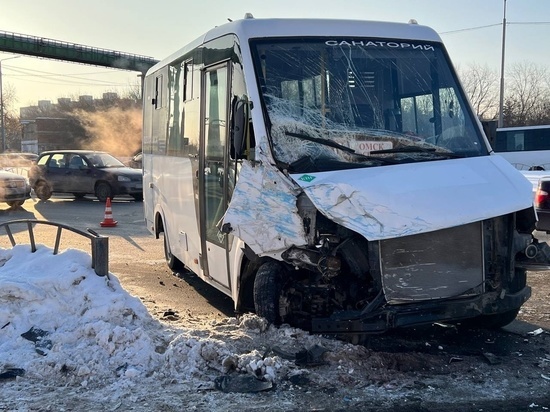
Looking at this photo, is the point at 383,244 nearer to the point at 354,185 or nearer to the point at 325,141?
the point at 354,185

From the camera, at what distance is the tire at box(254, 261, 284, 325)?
5.56 m

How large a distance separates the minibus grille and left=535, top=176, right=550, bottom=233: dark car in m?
6.57

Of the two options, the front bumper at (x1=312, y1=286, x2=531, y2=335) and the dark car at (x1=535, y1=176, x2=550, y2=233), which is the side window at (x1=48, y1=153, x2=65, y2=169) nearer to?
the dark car at (x1=535, y1=176, x2=550, y2=233)

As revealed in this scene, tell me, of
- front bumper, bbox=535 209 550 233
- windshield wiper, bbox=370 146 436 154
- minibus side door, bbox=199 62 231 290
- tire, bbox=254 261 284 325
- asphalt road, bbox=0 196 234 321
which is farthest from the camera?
front bumper, bbox=535 209 550 233

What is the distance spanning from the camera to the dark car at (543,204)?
444 inches

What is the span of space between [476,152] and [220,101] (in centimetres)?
257

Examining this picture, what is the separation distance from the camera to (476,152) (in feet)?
19.9

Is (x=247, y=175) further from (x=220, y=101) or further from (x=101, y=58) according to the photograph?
(x=101, y=58)

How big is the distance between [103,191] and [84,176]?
0.94 metres

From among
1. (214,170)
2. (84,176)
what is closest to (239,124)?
(214,170)

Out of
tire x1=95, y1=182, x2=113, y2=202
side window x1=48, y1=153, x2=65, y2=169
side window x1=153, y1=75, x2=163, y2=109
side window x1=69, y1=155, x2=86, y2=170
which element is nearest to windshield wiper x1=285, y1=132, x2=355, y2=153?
side window x1=153, y1=75, x2=163, y2=109

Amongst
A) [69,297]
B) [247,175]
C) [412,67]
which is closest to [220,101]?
[247,175]

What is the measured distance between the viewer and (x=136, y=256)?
11625mm

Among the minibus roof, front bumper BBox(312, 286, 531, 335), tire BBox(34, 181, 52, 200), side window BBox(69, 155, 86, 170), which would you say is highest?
→ the minibus roof
